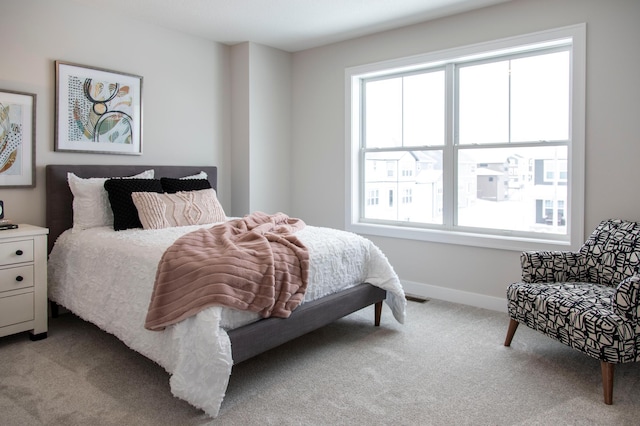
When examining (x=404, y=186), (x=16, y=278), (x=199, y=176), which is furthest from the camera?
(x=404, y=186)

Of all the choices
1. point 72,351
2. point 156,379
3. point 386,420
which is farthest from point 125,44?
point 386,420

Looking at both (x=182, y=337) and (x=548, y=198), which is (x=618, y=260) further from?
(x=182, y=337)

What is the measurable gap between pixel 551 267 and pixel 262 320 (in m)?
1.92

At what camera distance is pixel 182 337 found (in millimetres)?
2197

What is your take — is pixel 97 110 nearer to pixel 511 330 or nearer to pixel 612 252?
pixel 511 330

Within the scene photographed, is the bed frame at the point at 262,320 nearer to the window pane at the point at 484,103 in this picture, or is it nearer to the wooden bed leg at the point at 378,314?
the wooden bed leg at the point at 378,314

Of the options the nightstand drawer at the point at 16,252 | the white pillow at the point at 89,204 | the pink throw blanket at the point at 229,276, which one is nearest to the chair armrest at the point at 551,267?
the pink throw blanket at the point at 229,276

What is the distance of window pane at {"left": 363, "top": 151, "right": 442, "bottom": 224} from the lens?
4.36 m

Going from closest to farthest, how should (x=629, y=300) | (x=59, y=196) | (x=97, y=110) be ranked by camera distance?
(x=629, y=300), (x=59, y=196), (x=97, y=110)

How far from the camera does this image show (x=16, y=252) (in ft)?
9.81

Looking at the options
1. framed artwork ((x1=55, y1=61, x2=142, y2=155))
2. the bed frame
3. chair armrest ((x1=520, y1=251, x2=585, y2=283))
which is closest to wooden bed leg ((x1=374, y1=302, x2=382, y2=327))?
the bed frame

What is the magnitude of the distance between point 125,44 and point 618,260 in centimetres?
418

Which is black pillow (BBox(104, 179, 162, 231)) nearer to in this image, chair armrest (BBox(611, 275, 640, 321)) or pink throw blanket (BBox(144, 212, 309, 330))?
pink throw blanket (BBox(144, 212, 309, 330))

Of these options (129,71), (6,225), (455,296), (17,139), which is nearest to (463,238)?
(455,296)
